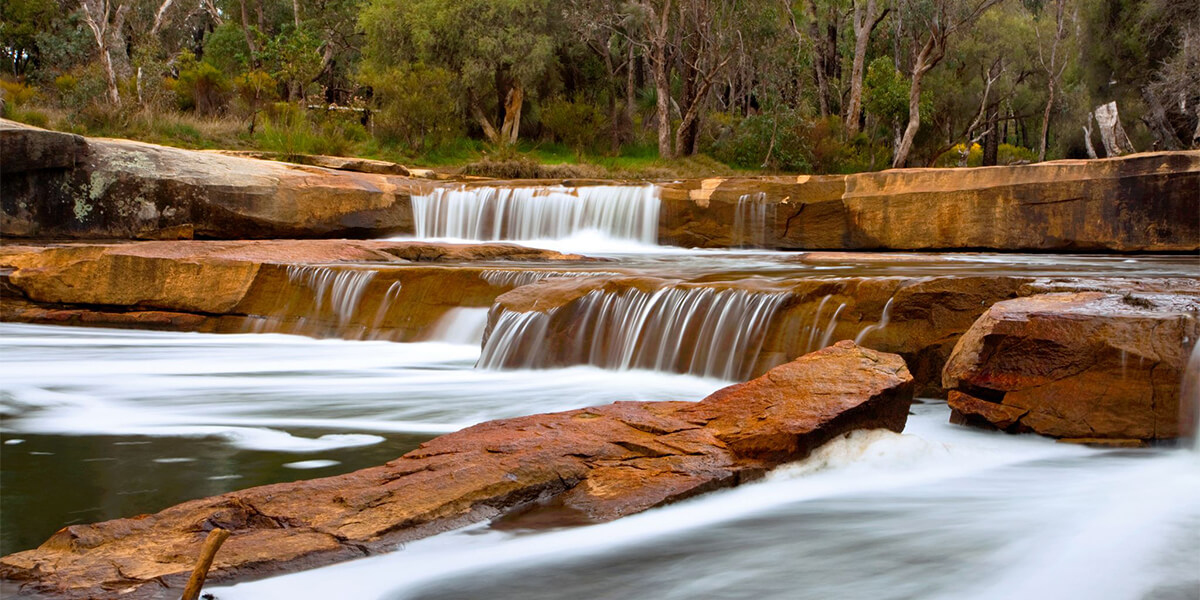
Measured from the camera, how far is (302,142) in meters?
20.8

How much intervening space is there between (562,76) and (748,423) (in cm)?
2656

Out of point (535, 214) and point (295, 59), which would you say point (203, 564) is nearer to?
point (535, 214)

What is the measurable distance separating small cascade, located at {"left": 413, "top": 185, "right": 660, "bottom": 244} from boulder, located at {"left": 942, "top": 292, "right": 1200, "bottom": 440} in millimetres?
9819

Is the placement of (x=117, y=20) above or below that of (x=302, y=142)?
above

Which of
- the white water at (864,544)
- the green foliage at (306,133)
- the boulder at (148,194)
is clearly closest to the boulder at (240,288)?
the boulder at (148,194)

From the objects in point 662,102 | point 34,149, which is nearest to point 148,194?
point 34,149

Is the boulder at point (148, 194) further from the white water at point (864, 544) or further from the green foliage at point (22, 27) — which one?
the green foliage at point (22, 27)

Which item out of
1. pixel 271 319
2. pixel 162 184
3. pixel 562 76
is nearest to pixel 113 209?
pixel 162 184

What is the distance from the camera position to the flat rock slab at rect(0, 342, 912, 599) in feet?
9.70

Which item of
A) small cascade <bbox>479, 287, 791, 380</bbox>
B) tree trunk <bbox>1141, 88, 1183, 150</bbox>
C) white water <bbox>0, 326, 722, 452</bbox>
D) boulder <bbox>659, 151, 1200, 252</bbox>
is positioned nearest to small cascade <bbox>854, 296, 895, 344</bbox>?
small cascade <bbox>479, 287, 791, 380</bbox>

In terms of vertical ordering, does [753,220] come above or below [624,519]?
above

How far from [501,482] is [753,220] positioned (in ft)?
36.7

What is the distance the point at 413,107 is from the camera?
24234mm

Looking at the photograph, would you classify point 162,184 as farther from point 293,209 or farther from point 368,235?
point 368,235
